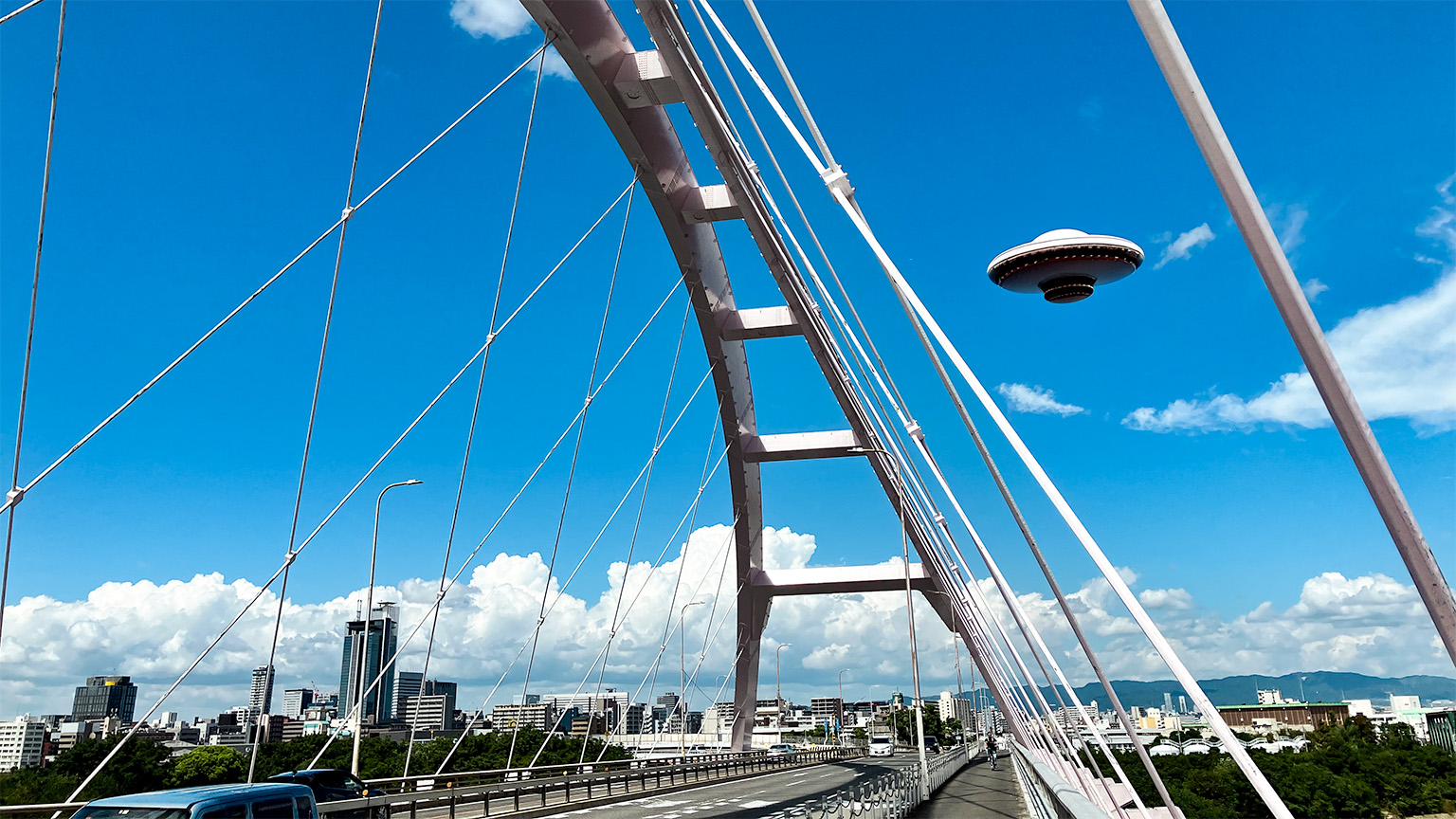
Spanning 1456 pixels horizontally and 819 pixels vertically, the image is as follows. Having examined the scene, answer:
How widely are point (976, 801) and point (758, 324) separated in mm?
13363

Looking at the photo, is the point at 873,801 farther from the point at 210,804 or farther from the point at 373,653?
the point at 373,653

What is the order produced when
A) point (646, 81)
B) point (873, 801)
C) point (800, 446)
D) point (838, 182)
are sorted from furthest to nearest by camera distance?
point (800, 446) < point (646, 81) < point (873, 801) < point (838, 182)

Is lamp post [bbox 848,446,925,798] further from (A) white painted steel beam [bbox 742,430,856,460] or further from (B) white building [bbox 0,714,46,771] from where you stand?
(B) white building [bbox 0,714,46,771]

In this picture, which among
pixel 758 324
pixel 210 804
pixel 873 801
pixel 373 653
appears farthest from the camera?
pixel 373 653

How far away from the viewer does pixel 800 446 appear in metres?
30.4

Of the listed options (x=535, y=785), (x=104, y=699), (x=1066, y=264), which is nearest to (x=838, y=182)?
(x=1066, y=264)

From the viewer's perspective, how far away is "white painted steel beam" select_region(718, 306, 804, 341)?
2427 cm

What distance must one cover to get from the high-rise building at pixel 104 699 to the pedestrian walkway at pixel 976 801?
105 m

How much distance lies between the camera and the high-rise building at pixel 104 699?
384 feet

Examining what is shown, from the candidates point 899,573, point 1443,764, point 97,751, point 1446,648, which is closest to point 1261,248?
point 1446,648

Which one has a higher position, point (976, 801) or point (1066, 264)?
point (1066, 264)

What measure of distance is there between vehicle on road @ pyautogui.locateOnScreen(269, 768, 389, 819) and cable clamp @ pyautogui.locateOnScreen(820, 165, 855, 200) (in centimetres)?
1254

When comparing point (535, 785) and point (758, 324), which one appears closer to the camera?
point (758, 324)

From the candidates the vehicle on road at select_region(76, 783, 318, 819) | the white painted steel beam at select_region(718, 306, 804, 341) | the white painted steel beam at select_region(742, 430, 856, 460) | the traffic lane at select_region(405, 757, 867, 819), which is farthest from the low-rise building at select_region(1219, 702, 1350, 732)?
the vehicle on road at select_region(76, 783, 318, 819)
